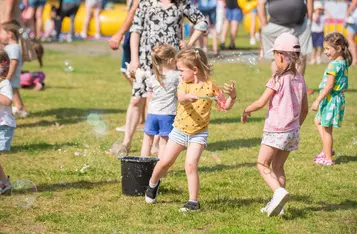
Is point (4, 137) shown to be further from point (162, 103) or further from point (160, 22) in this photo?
point (160, 22)

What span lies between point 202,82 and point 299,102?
793 millimetres

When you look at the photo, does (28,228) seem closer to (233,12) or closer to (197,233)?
(197,233)

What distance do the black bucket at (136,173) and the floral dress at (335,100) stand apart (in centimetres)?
234

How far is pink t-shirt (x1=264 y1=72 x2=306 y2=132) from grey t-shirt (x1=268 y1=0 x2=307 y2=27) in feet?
14.7

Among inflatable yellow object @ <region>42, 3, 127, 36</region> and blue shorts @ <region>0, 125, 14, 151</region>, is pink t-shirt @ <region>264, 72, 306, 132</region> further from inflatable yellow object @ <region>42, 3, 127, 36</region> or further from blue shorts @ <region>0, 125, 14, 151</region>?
inflatable yellow object @ <region>42, 3, 127, 36</region>

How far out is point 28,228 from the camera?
5.55 metres

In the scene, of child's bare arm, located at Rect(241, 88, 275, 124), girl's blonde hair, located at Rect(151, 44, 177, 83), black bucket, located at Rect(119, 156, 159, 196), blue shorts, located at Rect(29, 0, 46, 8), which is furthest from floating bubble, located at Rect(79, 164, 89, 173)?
blue shorts, located at Rect(29, 0, 46, 8)

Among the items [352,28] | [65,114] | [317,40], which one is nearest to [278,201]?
[65,114]

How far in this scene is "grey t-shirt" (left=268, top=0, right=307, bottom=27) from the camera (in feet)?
33.2

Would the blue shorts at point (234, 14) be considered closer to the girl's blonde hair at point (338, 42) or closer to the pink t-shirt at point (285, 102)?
the girl's blonde hair at point (338, 42)

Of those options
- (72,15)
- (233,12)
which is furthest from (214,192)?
(72,15)

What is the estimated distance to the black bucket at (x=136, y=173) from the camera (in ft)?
21.1

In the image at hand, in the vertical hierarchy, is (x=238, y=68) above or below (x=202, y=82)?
below

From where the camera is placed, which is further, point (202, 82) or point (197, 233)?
point (202, 82)
